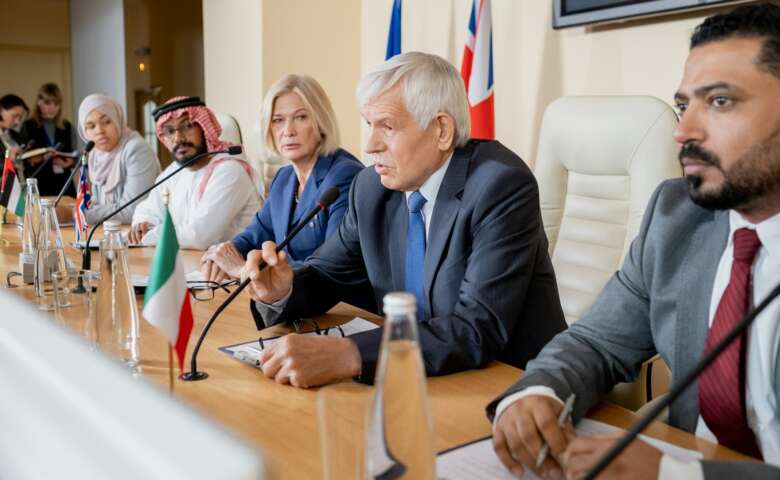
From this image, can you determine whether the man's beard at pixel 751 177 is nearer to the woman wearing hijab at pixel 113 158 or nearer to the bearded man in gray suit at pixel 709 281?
the bearded man in gray suit at pixel 709 281

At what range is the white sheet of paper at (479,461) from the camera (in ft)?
2.99

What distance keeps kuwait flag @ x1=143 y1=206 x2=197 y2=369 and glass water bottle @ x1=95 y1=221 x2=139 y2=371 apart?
10.6 inches

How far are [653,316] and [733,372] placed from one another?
0.19 metres

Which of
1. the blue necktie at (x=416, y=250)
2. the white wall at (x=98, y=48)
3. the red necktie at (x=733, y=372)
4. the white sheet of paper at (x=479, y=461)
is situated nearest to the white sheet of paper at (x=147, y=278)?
the blue necktie at (x=416, y=250)

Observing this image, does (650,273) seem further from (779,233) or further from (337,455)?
(337,455)

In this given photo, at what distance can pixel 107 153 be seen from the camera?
4.35 meters

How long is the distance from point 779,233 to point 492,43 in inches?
98.9

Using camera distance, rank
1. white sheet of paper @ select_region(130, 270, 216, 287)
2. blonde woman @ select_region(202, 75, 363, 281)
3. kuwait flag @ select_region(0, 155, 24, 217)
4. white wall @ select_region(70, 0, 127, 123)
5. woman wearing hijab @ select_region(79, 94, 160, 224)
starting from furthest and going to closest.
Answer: white wall @ select_region(70, 0, 127, 123) → woman wearing hijab @ select_region(79, 94, 160, 224) → kuwait flag @ select_region(0, 155, 24, 217) → blonde woman @ select_region(202, 75, 363, 281) → white sheet of paper @ select_region(130, 270, 216, 287)

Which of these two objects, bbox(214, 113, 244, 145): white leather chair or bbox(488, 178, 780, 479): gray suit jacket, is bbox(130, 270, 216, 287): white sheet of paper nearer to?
bbox(488, 178, 780, 479): gray suit jacket

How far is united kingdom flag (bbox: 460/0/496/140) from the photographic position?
328 cm

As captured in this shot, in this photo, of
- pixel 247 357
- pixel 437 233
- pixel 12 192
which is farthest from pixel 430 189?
pixel 12 192

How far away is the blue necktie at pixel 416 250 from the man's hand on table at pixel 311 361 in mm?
499

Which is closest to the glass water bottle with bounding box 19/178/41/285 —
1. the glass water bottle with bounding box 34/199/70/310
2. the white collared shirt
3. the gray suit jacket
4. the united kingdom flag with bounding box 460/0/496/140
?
the glass water bottle with bounding box 34/199/70/310

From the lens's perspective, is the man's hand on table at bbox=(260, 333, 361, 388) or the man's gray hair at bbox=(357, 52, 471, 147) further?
the man's gray hair at bbox=(357, 52, 471, 147)
